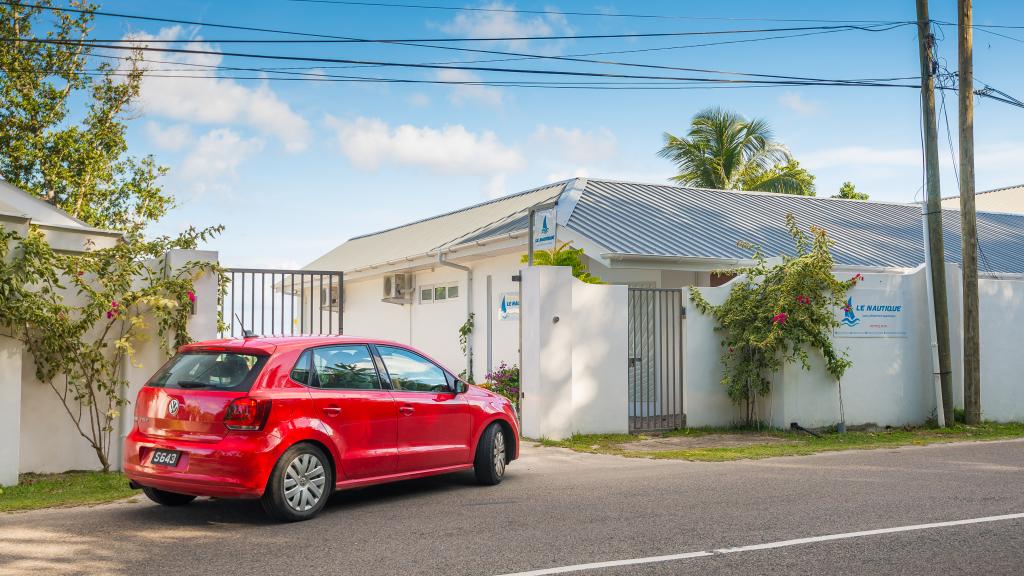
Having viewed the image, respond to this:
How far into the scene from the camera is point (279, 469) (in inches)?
285

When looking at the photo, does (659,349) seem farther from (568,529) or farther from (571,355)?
(568,529)

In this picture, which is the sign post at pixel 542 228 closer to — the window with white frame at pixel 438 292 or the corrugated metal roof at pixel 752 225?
the corrugated metal roof at pixel 752 225

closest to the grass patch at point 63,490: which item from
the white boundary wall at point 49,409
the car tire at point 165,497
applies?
the white boundary wall at point 49,409

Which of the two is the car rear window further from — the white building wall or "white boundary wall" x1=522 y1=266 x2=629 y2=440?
the white building wall

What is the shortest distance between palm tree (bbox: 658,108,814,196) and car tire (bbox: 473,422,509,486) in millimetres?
25054

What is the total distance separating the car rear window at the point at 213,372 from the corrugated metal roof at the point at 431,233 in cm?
1138

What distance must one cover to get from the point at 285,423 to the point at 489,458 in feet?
8.48

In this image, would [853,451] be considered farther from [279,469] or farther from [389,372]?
[279,469]

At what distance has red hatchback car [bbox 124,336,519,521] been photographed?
282 inches

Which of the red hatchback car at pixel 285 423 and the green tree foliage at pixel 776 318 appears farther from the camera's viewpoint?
the green tree foliage at pixel 776 318

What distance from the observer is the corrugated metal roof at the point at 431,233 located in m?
20.2

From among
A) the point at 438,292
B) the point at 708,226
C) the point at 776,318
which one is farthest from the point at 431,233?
the point at 776,318

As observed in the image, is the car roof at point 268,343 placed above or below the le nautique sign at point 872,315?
below

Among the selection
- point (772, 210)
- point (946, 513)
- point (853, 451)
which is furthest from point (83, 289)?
point (772, 210)
